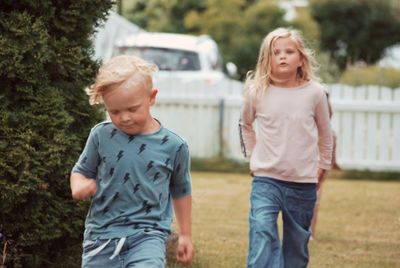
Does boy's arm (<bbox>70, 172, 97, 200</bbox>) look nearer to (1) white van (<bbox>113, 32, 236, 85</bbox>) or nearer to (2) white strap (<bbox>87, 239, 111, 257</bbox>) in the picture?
(2) white strap (<bbox>87, 239, 111, 257</bbox>)

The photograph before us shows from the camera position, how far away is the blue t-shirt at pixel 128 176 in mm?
4082

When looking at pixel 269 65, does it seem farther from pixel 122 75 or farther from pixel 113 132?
pixel 122 75

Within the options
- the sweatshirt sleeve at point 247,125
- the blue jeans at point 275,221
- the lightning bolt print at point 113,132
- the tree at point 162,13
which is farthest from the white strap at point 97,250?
the tree at point 162,13

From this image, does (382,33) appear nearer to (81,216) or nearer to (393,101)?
(393,101)

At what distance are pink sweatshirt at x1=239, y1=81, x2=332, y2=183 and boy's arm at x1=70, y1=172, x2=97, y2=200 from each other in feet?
6.01

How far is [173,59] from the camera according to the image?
16203mm

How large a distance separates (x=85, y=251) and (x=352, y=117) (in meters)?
10.6

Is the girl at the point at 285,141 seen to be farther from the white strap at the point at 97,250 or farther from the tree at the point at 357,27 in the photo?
the tree at the point at 357,27

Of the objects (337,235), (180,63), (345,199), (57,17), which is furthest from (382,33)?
(57,17)

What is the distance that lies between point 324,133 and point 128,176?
6.90 feet

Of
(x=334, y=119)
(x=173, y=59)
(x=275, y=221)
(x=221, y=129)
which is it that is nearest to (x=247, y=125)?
(x=275, y=221)

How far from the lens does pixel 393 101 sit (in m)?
14.2

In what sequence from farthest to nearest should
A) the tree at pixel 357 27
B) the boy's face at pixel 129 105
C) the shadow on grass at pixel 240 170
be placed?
1. the tree at pixel 357 27
2. the shadow on grass at pixel 240 170
3. the boy's face at pixel 129 105

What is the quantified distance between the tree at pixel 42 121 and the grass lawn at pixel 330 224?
123 cm
